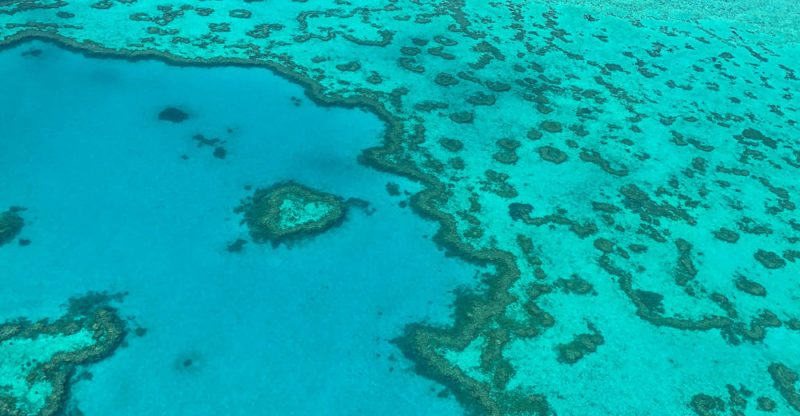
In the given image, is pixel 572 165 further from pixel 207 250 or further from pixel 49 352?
pixel 49 352

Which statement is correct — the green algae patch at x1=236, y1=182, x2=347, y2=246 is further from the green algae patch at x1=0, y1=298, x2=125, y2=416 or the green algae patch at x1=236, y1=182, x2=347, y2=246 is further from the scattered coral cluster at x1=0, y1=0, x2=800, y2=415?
the green algae patch at x1=0, y1=298, x2=125, y2=416

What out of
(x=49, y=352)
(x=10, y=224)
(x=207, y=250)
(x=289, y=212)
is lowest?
(x=49, y=352)

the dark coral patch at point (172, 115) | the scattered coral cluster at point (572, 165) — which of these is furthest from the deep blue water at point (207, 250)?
the scattered coral cluster at point (572, 165)

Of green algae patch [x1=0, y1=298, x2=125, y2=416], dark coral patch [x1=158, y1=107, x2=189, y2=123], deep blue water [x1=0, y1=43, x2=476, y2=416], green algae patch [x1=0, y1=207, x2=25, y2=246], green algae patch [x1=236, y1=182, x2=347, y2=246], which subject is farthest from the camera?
dark coral patch [x1=158, y1=107, x2=189, y2=123]

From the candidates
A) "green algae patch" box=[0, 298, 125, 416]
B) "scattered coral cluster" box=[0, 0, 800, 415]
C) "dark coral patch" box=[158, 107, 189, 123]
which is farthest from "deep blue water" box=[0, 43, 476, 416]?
"scattered coral cluster" box=[0, 0, 800, 415]

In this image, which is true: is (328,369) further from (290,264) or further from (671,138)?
(671,138)

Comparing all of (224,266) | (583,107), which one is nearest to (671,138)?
(583,107)

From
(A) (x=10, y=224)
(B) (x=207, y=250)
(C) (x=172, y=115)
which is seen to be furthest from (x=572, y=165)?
(A) (x=10, y=224)
